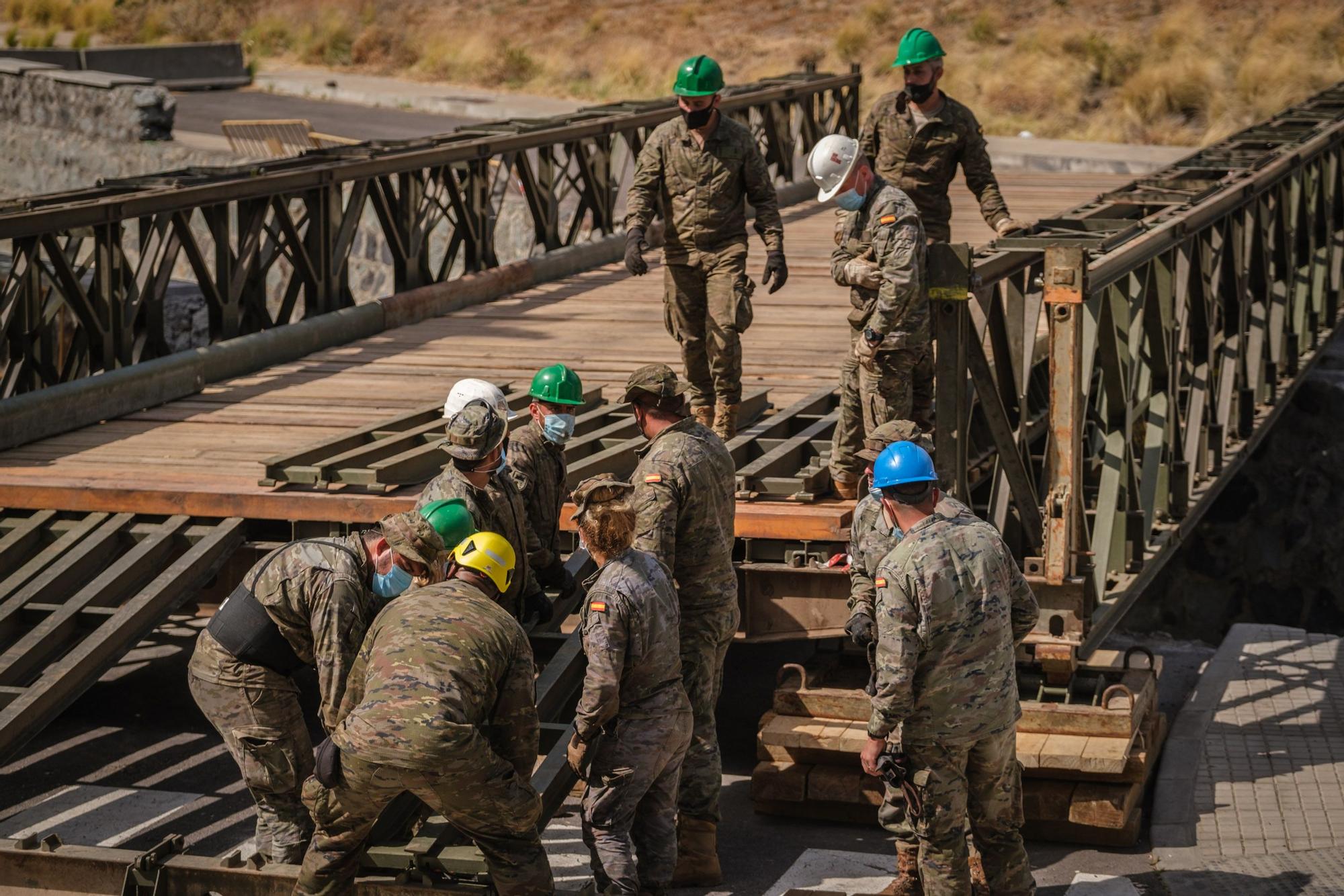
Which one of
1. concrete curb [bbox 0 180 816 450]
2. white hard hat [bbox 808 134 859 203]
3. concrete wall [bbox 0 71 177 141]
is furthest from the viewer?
concrete wall [bbox 0 71 177 141]

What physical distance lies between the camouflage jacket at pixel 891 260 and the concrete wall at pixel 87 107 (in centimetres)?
2337

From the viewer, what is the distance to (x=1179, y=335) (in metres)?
10.6

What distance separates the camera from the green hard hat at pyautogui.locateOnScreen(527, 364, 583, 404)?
24.7ft

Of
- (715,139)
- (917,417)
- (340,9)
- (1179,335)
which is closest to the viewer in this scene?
(917,417)

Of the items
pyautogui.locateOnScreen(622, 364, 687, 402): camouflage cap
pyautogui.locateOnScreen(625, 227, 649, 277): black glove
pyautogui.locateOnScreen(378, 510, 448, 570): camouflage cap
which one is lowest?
pyautogui.locateOnScreen(378, 510, 448, 570): camouflage cap

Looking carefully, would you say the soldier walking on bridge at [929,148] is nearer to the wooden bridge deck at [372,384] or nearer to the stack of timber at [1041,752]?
the wooden bridge deck at [372,384]

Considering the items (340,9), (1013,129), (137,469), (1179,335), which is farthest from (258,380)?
(340,9)

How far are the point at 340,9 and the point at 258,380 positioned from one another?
40.3 meters

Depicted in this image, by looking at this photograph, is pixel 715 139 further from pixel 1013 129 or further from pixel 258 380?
pixel 1013 129

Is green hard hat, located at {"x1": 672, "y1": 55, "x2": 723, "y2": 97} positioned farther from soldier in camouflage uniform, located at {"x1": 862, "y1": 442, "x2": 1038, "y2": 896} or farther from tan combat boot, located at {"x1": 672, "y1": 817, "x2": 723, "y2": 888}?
tan combat boot, located at {"x1": 672, "y1": 817, "x2": 723, "y2": 888}

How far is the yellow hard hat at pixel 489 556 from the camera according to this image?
20.3 ft

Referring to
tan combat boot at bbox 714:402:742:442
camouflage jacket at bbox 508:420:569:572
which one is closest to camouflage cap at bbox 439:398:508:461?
camouflage jacket at bbox 508:420:569:572

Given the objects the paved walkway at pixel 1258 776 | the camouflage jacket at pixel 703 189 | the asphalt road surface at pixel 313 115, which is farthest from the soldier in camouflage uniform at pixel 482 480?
the asphalt road surface at pixel 313 115

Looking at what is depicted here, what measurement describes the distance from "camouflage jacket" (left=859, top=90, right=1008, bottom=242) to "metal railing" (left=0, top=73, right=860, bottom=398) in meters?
4.34
